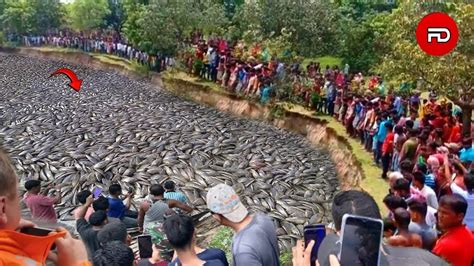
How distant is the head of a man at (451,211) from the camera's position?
458 centimetres

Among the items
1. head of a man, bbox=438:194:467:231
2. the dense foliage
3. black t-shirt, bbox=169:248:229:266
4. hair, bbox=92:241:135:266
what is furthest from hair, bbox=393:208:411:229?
the dense foliage

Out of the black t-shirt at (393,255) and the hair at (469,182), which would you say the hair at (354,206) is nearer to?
the black t-shirt at (393,255)

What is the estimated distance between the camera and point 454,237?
4613 mm

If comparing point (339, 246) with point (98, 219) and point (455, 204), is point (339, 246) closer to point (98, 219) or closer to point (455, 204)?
point (455, 204)

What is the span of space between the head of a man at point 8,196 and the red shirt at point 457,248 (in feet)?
11.5

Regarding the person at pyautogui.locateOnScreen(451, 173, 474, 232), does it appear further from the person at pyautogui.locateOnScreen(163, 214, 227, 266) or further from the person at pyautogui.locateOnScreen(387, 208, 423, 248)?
the person at pyautogui.locateOnScreen(163, 214, 227, 266)

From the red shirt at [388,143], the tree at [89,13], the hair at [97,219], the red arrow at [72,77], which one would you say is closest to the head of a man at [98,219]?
the hair at [97,219]

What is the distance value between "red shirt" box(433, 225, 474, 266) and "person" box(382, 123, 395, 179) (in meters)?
7.51

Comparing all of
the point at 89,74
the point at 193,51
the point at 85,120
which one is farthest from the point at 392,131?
the point at 89,74

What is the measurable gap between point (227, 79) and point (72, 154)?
35.2ft

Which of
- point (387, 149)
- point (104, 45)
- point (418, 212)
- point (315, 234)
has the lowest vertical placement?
point (104, 45)

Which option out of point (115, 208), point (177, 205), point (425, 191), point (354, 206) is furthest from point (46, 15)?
point (354, 206)

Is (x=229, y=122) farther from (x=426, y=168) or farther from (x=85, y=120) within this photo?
(x=426, y=168)

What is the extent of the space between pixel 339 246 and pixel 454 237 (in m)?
2.17
